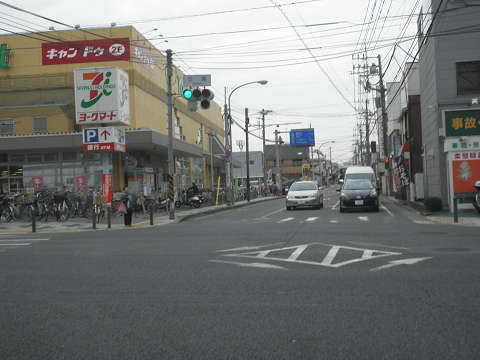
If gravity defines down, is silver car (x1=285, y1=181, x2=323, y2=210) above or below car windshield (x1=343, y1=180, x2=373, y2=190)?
below

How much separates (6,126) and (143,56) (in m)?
10.2

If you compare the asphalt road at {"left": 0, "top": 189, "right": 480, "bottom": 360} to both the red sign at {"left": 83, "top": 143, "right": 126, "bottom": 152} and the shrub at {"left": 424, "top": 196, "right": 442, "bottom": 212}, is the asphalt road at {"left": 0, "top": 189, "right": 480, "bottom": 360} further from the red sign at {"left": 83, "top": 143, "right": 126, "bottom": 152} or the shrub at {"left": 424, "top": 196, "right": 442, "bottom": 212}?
the red sign at {"left": 83, "top": 143, "right": 126, "bottom": 152}

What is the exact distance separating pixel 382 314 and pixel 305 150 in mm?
111017

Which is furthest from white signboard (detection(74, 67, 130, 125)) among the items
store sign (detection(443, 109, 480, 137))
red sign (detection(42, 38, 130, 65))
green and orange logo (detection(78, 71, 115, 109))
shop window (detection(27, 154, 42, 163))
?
store sign (detection(443, 109, 480, 137))

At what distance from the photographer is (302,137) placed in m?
69.9

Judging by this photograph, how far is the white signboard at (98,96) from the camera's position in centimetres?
2700

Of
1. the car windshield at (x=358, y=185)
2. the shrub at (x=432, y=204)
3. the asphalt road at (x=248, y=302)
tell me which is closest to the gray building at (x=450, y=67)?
the shrub at (x=432, y=204)

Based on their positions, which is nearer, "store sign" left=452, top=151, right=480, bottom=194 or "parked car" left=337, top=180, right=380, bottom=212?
"store sign" left=452, top=151, right=480, bottom=194

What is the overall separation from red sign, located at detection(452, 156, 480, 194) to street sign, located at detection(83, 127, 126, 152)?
50.6 ft

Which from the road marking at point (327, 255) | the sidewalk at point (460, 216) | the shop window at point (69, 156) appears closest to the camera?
the road marking at point (327, 255)

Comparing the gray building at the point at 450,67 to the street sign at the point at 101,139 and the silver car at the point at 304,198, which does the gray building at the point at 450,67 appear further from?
the street sign at the point at 101,139

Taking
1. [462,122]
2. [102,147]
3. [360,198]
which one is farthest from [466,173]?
[102,147]

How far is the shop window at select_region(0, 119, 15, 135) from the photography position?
32.8 metres

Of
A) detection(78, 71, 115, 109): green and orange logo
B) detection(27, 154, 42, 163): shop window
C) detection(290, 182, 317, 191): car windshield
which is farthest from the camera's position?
detection(27, 154, 42, 163): shop window
